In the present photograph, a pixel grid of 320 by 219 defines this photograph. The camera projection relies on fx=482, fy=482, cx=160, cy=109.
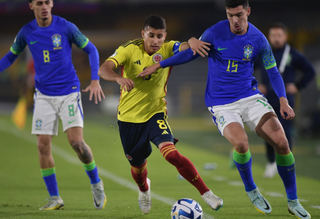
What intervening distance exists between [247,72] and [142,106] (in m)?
1.21

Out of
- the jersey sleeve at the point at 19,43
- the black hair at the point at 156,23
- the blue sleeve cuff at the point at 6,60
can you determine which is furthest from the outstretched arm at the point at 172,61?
the blue sleeve cuff at the point at 6,60

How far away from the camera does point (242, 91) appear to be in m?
5.23

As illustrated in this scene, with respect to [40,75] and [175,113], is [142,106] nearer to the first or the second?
[40,75]

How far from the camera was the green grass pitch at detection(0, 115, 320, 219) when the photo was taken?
5.55 m

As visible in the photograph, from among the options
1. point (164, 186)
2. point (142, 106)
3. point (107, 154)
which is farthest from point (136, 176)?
point (107, 154)

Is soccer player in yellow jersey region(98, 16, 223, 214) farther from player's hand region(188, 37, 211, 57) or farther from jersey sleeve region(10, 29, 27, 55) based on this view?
jersey sleeve region(10, 29, 27, 55)

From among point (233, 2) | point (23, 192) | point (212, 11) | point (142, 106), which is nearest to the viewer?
point (233, 2)

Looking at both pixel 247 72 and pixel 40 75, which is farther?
pixel 40 75

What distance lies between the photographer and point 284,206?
19.3 ft

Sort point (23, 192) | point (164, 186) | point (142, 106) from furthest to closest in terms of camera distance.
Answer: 1. point (164, 186)
2. point (23, 192)
3. point (142, 106)

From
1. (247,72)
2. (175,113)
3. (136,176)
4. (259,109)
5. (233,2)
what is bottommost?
(175,113)

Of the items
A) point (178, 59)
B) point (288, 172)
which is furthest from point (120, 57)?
point (288, 172)

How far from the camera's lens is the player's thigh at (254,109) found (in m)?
5.16

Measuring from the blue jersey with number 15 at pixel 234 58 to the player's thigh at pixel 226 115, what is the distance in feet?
0.18
